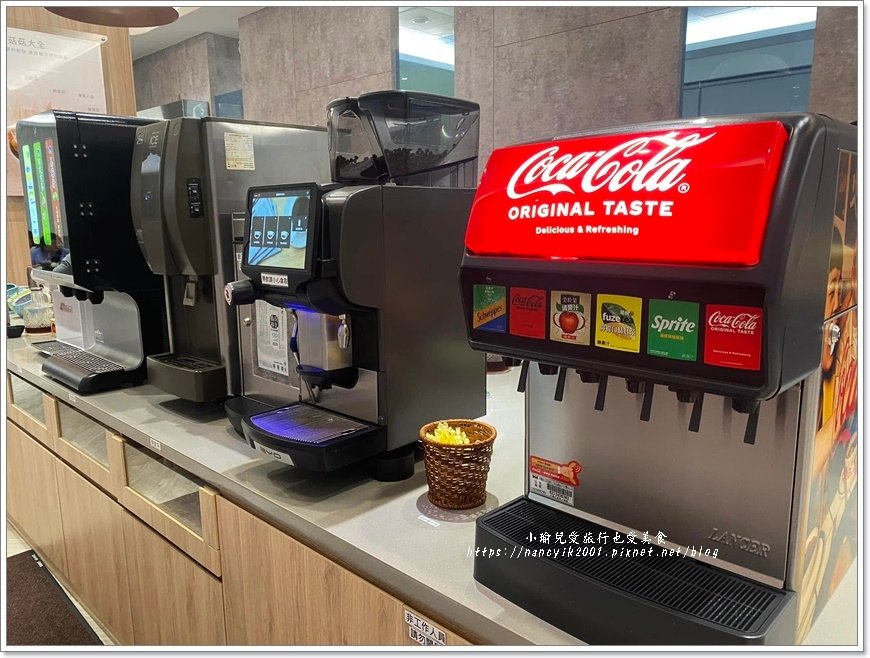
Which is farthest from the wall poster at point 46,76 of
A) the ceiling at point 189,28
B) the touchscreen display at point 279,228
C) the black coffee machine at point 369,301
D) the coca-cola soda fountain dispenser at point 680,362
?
the coca-cola soda fountain dispenser at point 680,362

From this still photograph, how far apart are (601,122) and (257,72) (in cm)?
368

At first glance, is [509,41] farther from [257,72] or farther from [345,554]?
[345,554]

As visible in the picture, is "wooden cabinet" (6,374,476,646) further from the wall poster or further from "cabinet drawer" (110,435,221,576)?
the wall poster

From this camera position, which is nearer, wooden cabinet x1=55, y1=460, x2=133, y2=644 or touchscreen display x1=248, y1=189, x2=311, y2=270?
touchscreen display x1=248, y1=189, x2=311, y2=270

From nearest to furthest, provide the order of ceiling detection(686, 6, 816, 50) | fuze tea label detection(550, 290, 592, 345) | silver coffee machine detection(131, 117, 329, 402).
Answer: fuze tea label detection(550, 290, 592, 345) < silver coffee machine detection(131, 117, 329, 402) < ceiling detection(686, 6, 816, 50)

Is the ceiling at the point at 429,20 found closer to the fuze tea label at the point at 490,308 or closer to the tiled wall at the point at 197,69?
the tiled wall at the point at 197,69

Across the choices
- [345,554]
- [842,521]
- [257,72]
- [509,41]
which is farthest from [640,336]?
[257,72]

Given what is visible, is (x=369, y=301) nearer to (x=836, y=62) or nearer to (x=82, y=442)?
(x=82, y=442)

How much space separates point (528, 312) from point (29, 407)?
234cm

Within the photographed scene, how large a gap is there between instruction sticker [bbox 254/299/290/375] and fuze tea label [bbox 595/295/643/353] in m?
0.93

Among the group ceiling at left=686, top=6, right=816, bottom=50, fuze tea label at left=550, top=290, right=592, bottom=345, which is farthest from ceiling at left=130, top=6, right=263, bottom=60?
fuze tea label at left=550, top=290, right=592, bottom=345

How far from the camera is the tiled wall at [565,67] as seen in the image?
3119mm

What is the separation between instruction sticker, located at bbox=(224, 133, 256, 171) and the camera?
1.71 m

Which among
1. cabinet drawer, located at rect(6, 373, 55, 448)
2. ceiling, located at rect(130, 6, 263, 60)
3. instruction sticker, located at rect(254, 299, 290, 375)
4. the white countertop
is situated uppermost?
ceiling, located at rect(130, 6, 263, 60)
